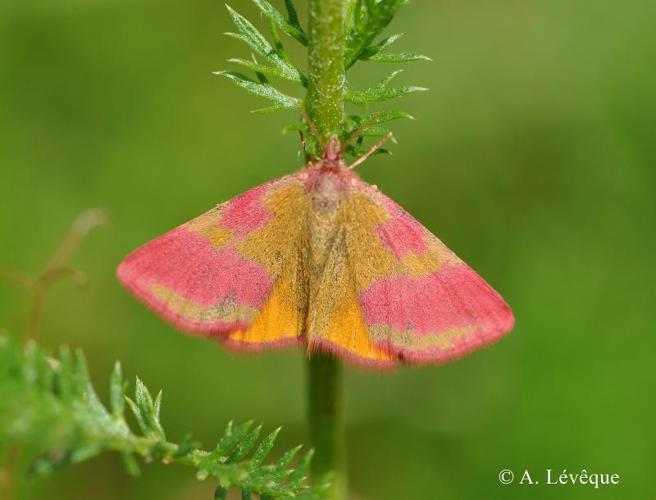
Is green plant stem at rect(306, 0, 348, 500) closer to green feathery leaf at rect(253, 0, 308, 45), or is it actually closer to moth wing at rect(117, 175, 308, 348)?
green feathery leaf at rect(253, 0, 308, 45)

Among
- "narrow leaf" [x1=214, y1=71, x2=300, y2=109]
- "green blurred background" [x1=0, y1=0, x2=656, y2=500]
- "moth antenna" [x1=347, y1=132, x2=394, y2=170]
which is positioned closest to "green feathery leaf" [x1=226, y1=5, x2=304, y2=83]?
"narrow leaf" [x1=214, y1=71, x2=300, y2=109]

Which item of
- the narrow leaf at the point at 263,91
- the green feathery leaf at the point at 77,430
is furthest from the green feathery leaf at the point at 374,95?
the green feathery leaf at the point at 77,430

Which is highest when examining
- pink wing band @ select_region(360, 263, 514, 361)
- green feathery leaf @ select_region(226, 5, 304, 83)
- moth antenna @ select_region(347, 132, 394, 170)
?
green feathery leaf @ select_region(226, 5, 304, 83)

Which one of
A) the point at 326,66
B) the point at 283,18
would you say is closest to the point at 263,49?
the point at 283,18

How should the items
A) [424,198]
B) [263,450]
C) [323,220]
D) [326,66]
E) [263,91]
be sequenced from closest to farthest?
[263,450], [326,66], [263,91], [323,220], [424,198]

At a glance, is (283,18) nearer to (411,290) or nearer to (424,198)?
(411,290)

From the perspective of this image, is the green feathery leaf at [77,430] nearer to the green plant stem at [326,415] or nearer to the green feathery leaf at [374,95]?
the green plant stem at [326,415]
